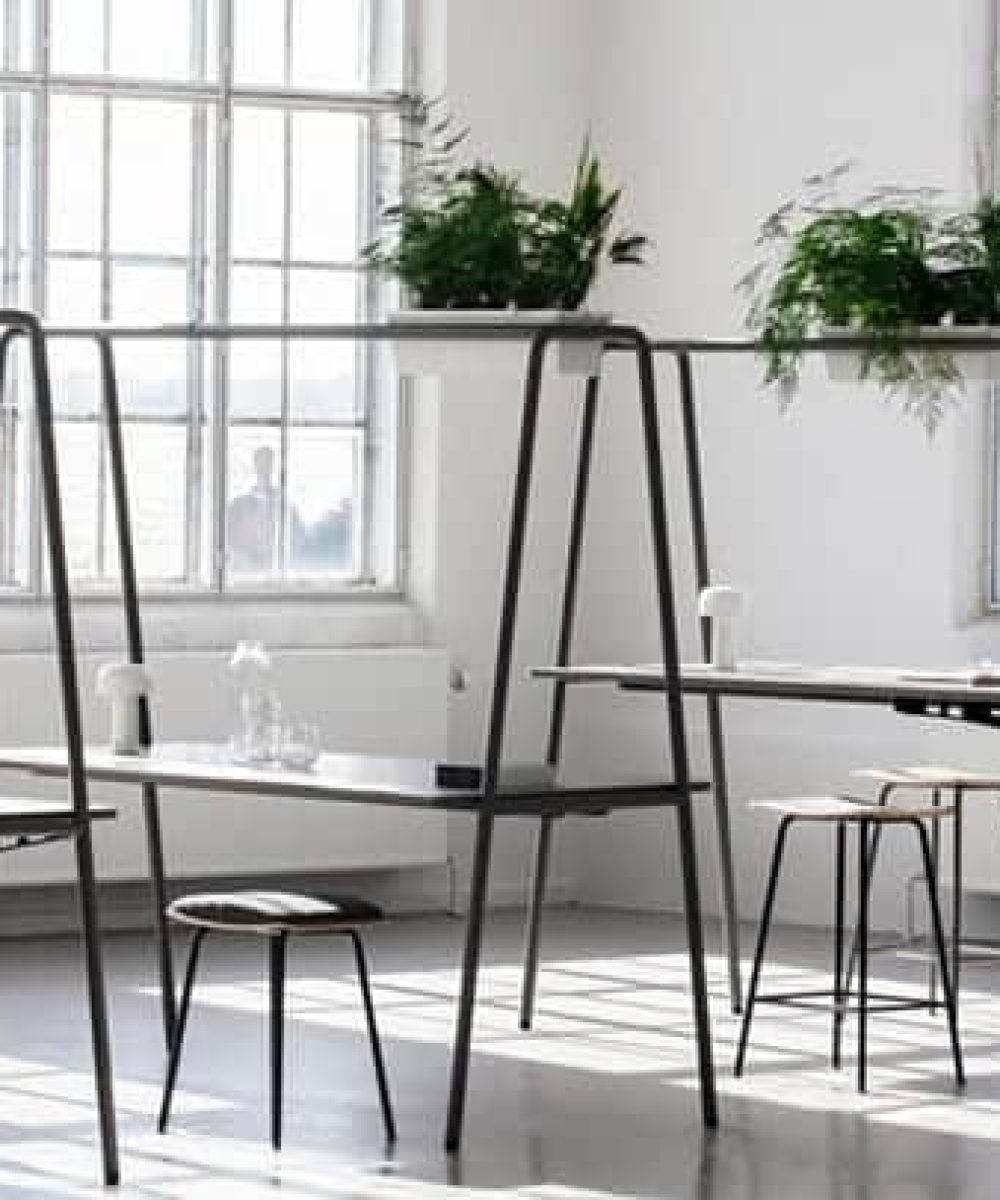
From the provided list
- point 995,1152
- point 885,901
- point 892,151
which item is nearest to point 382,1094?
point 995,1152

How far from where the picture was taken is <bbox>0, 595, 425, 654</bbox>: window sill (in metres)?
10.7

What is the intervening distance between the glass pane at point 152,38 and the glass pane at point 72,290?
2.05ft

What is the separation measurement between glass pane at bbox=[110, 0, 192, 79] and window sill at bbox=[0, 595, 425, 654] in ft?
5.50

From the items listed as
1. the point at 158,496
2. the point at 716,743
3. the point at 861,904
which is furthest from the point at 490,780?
the point at 158,496

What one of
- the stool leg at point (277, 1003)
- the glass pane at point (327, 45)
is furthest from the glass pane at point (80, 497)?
the stool leg at point (277, 1003)

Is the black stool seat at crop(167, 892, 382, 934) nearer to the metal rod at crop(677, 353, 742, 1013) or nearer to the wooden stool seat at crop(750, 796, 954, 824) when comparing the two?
the wooden stool seat at crop(750, 796, 954, 824)

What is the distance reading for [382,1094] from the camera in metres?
7.38

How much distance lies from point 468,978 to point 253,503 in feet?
14.4

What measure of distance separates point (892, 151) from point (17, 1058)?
429cm

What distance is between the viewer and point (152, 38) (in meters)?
11.1

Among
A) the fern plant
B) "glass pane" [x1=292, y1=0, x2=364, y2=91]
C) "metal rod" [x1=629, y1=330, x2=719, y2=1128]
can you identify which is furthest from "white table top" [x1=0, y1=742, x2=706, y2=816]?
"glass pane" [x1=292, y1=0, x2=364, y2=91]

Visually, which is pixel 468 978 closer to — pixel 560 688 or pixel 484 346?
pixel 484 346

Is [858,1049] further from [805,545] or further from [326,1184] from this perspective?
[805,545]

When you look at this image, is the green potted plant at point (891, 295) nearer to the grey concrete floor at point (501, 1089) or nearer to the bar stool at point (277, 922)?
the grey concrete floor at point (501, 1089)
